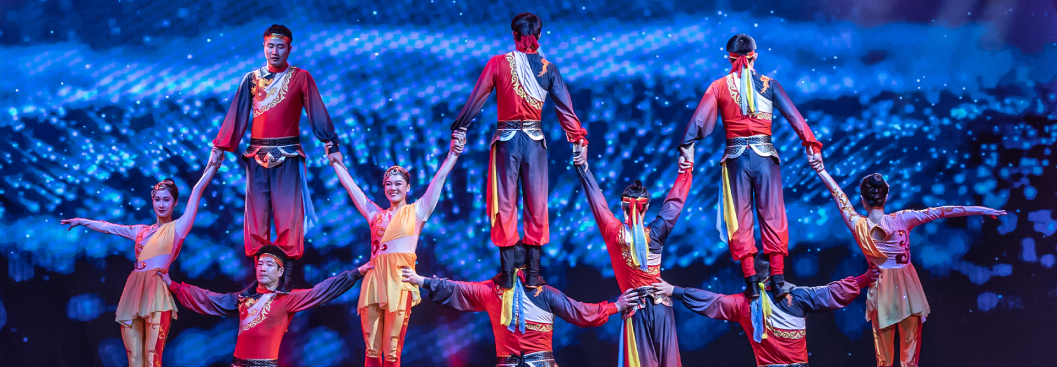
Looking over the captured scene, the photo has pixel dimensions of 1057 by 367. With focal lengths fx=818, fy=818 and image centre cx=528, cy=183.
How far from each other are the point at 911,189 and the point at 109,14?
18.7 feet

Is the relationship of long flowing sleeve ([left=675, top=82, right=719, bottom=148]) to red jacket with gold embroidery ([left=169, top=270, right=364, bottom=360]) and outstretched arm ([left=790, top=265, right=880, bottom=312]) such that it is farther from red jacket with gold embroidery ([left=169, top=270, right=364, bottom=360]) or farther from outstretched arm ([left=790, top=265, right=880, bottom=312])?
red jacket with gold embroidery ([left=169, top=270, right=364, bottom=360])

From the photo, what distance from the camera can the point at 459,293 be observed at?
4.47 metres

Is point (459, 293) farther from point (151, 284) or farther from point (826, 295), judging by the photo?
point (826, 295)

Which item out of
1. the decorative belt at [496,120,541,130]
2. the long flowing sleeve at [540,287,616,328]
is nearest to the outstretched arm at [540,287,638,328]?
the long flowing sleeve at [540,287,616,328]

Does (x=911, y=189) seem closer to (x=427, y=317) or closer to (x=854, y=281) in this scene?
(x=854, y=281)

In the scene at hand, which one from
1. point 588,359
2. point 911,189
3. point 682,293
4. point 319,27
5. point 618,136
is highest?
point 319,27

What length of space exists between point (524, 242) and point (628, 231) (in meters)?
0.58

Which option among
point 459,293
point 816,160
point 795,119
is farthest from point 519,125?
point 816,160

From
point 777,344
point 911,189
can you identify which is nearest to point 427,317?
point 777,344

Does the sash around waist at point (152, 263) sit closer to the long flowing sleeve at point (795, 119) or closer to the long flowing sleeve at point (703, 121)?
the long flowing sleeve at point (703, 121)

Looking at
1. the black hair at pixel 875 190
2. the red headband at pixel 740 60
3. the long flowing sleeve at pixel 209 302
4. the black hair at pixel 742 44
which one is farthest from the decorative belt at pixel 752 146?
the long flowing sleeve at pixel 209 302

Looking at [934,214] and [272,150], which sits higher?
[272,150]

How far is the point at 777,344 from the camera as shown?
4.47 meters

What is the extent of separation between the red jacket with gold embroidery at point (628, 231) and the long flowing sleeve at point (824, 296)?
778 millimetres
